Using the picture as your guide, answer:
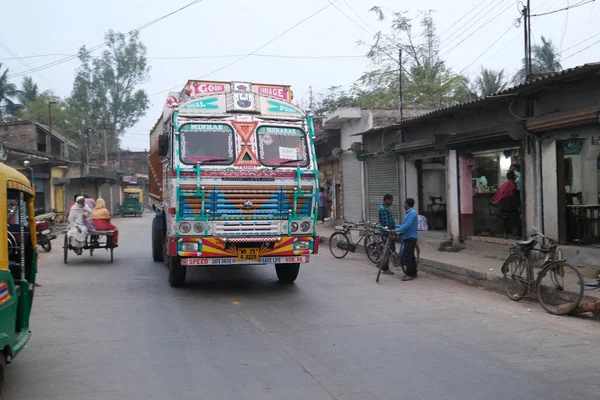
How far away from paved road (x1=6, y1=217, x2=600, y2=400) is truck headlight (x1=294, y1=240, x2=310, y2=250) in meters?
0.84

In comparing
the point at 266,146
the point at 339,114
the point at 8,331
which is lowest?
the point at 8,331

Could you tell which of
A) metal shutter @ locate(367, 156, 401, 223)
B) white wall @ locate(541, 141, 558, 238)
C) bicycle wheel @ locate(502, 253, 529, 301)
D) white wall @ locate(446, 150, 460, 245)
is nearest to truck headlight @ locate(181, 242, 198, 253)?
bicycle wheel @ locate(502, 253, 529, 301)

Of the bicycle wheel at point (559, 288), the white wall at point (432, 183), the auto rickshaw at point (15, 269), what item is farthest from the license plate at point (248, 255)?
the white wall at point (432, 183)

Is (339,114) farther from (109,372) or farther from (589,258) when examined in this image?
(109,372)

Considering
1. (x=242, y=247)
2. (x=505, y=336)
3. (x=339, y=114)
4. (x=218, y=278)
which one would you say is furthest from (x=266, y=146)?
(x=339, y=114)

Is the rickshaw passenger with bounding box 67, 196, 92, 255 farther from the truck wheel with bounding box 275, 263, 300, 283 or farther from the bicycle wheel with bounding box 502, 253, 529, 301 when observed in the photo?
the bicycle wheel with bounding box 502, 253, 529, 301

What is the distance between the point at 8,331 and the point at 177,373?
1555 mm

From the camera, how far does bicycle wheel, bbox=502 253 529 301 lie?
9.15 meters

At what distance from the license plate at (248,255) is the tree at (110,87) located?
52105 mm

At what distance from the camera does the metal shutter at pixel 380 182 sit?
62.0 feet

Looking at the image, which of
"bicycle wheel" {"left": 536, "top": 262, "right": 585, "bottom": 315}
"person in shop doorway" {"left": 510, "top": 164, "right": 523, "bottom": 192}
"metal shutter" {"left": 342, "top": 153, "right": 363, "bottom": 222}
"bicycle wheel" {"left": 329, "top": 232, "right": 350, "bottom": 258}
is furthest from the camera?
"metal shutter" {"left": 342, "top": 153, "right": 363, "bottom": 222}

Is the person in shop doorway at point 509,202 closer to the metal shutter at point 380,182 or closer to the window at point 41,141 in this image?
the metal shutter at point 380,182

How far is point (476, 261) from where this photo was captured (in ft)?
41.7

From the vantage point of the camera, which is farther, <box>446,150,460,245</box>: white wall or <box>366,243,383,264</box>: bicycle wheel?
<box>446,150,460,245</box>: white wall
